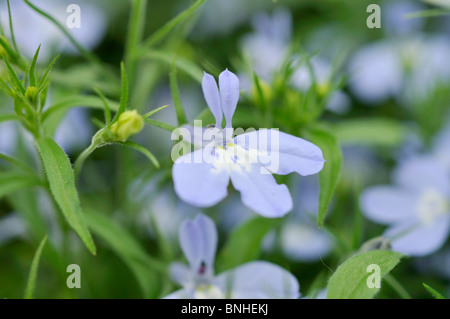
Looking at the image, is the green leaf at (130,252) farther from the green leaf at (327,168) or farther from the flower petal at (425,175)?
the flower petal at (425,175)

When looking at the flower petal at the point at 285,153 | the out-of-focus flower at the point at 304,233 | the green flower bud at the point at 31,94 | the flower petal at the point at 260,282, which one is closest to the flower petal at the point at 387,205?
the out-of-focus flower at the point at 304,233

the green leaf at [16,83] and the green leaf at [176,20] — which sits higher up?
the green leaf at [176,20]

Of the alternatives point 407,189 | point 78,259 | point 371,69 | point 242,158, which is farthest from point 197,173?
point 371,69

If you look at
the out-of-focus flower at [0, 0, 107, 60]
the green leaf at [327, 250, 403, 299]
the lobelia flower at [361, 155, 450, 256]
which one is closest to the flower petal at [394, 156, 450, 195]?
the lobelia flower at [361, 155, 450, 256]

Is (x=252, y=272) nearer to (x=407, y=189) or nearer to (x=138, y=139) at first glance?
(x=407, y=189)

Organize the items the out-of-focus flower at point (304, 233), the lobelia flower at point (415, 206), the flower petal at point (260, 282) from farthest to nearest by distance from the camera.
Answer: the out-of-focus flower at point (304, 233), the lobelia flower at point (415, 206), the flower petal at point (260, 282)

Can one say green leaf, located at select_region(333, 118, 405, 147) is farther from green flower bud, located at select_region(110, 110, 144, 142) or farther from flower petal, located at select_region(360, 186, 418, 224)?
green flower bud, located at select_region(110, 110, 144, 142)
